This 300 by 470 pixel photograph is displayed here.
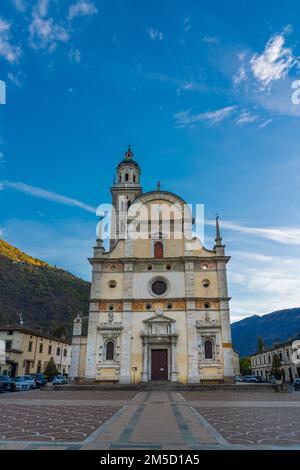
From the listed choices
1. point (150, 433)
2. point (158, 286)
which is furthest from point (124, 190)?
point (150, 433)

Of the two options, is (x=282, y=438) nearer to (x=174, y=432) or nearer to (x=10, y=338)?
(x=174, y=432)

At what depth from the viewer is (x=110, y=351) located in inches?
1291

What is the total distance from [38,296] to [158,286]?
67486 millimetres

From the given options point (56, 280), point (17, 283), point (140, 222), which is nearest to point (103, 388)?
point (140, 222)

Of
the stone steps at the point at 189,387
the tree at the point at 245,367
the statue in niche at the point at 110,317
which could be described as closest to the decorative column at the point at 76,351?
the statue in niche at the point at 110,317

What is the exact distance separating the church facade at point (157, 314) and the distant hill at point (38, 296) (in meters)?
46.6

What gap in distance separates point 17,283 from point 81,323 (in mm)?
63479

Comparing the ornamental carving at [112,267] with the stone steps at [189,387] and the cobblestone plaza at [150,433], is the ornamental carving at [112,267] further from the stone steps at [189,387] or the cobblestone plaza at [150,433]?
the cobblestone plaza at [150,433]

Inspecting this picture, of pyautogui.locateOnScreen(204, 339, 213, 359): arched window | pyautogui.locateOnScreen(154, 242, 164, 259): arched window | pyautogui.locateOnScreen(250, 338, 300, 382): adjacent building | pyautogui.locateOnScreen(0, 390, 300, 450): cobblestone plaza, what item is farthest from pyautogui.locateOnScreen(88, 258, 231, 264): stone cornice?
pyautogui.locateOnScreen(250, 338, 300, 382): adjacent building

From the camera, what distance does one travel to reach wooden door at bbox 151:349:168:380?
3195 cm

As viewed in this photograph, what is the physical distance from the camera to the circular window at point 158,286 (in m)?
34.2

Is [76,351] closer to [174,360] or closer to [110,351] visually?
[110,351]

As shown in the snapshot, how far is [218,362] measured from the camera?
31609 millimetres
